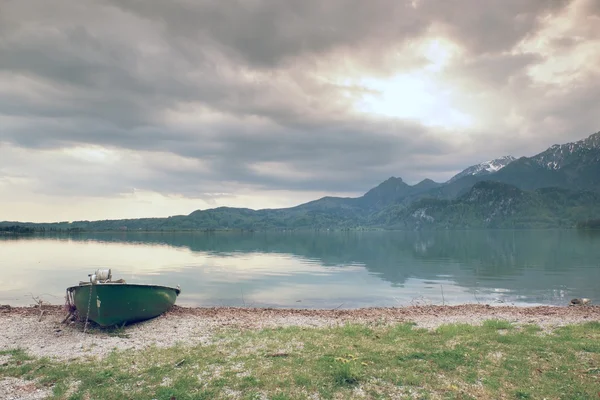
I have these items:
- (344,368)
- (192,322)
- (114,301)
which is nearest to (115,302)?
(114,301)

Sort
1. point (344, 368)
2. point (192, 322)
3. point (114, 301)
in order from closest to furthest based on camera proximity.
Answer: point (344, 368) < point (114, 301) < point (192, 322)

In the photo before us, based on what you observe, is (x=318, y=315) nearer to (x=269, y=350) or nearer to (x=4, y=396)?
(x=269, y=350)

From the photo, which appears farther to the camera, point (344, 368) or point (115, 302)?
point (115, 302)

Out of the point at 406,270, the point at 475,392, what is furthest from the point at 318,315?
the point at 406,270

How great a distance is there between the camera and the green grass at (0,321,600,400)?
12.6 meters

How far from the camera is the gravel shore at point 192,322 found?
20.0 metres

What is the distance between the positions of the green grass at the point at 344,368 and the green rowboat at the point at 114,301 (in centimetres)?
534

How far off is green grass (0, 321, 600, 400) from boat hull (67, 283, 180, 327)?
5351 mm

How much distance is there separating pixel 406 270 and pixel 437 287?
747 inches

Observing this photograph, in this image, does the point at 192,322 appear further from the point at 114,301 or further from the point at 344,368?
the point at 344,368

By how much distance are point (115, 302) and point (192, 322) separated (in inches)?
190

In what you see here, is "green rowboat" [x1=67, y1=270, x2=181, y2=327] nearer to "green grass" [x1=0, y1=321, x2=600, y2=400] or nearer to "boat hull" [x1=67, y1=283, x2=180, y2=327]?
"boat hull" [x1=67, y1=283, x2=180, y2=327]

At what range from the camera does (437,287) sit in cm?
4706

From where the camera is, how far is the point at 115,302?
23812mm
